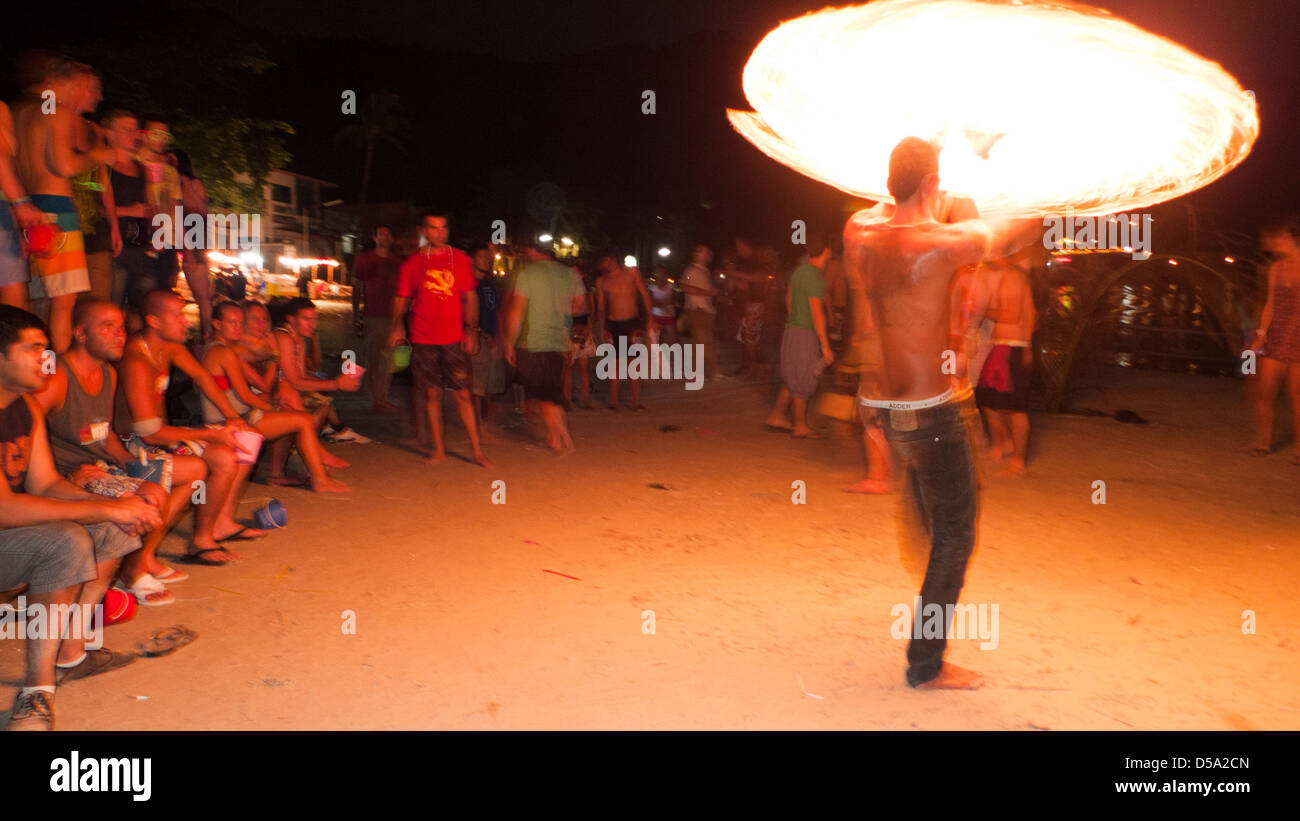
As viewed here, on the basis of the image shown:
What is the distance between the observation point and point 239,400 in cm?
656

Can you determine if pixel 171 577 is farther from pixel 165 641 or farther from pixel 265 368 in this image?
pixel 265 368

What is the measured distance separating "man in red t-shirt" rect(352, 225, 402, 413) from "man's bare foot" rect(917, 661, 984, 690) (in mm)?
8488

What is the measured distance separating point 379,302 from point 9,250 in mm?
6146

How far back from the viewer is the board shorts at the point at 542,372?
885cm

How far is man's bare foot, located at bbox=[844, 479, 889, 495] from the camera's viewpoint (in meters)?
7.71

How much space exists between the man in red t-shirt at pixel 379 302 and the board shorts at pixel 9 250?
5.91 meters

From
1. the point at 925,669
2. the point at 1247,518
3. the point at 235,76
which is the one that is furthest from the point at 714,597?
the point at 235,76

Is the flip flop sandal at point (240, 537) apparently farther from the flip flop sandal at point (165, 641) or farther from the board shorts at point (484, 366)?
the board shorts at point (484, 366)

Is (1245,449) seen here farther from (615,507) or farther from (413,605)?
(413,605)
